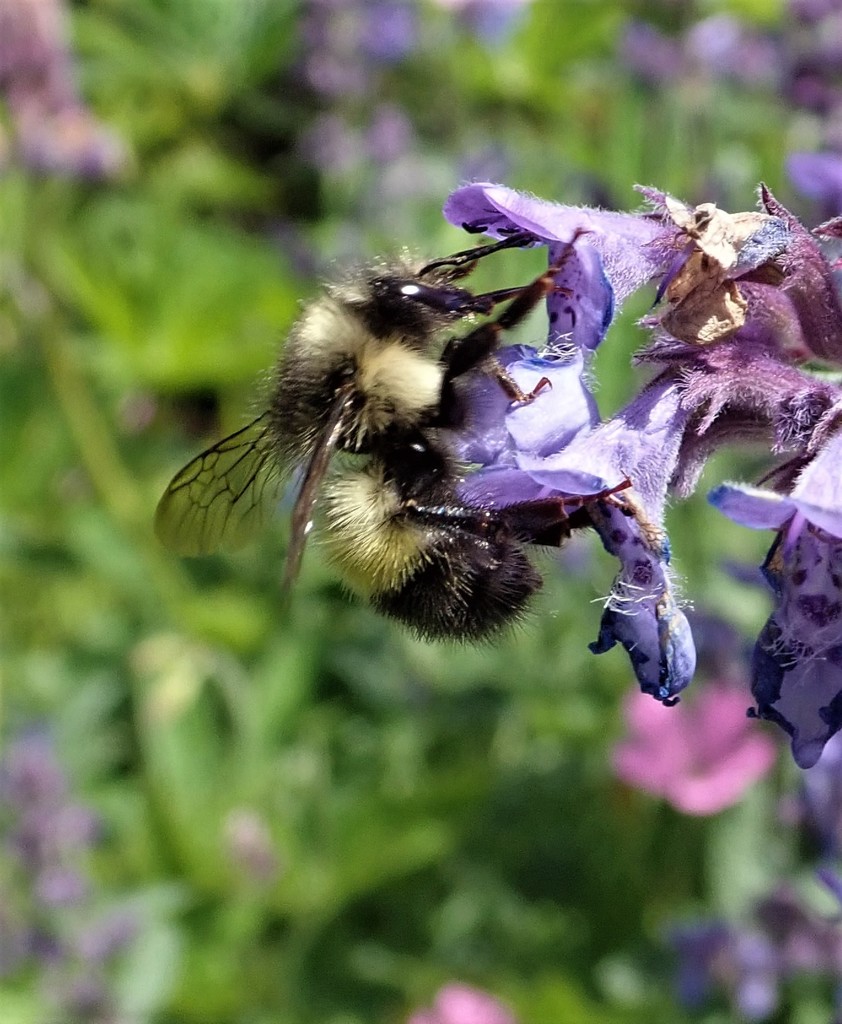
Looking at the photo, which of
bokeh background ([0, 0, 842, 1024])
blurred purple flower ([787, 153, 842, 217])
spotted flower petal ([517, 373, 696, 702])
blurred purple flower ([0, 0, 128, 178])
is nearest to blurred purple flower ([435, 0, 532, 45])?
bokeh background ([0, 0, 842, 1024])

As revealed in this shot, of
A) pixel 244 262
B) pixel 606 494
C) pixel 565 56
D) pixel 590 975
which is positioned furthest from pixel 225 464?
pixel 565 56

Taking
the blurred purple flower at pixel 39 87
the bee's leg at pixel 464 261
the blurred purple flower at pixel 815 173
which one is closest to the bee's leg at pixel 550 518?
the bee's leg at pixel 464 261

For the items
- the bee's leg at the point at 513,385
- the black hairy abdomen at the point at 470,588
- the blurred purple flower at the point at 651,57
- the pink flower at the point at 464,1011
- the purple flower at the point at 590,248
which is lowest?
the pink flower at the point at 464,1011

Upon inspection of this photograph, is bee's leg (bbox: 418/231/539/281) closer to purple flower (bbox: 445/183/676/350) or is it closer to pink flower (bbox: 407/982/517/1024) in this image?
purple flower (bbox: 445/183/676/350)

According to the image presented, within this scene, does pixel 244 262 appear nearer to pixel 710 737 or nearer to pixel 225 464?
pixel 710 737

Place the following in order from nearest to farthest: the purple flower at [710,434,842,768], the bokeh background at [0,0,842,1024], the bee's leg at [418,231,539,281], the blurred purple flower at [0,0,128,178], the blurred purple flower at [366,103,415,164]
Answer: the purple flower at [710,434,842,768]
the bee's leg at [418,231,539,281]
the bokeh background at [0,0,842,1024]
the blurred purple flower at [0,0,128,178]
the blurred purple flower at [366,103,415,164]

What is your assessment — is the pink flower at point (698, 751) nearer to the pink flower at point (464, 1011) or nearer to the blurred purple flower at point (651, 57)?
the pink flower at point (464, 1011)
